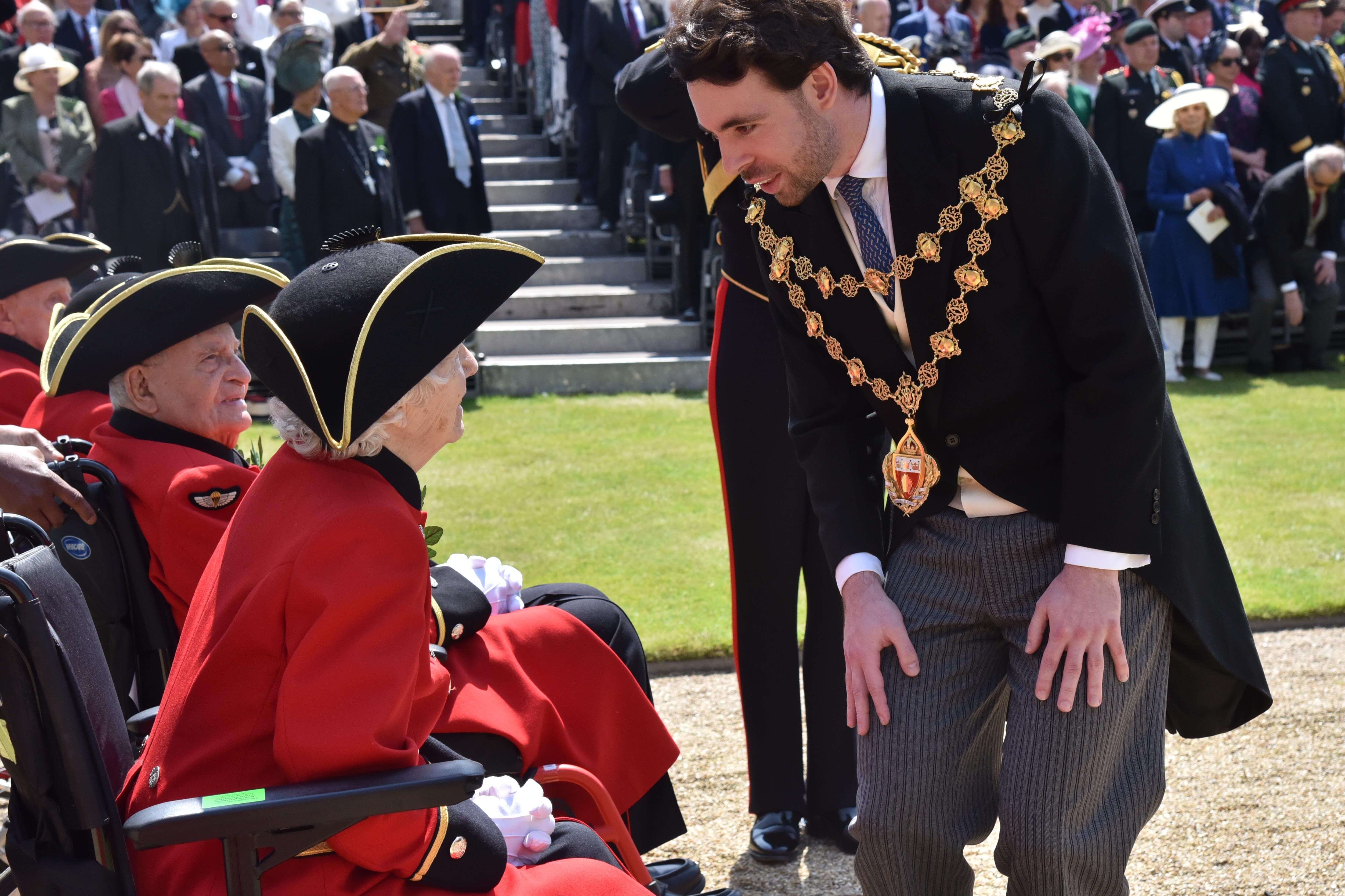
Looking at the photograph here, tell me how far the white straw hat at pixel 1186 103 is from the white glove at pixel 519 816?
8905 mm

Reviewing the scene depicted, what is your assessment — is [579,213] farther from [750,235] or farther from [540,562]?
[750,235]

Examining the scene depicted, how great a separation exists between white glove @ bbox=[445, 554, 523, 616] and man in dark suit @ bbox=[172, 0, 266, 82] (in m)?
8.08

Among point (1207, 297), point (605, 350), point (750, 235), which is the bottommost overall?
point (605, 350)

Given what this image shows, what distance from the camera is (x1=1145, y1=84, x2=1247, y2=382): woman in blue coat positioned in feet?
32.2

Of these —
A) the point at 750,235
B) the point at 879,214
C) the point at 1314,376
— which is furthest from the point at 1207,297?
the point at 879,214

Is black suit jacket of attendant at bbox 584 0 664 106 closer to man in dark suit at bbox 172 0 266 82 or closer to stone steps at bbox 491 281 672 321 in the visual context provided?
stone steps at bbox 491 281 672 321

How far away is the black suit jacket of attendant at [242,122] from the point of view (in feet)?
32.0

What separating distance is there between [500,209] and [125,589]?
962cm

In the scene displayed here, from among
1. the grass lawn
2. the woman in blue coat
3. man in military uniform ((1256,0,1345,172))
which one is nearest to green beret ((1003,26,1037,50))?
the woman in blue coat

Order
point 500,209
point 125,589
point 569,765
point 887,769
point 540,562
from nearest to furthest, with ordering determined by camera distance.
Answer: point 887,769 → point 569,765 → point 125,589 → point 540,562 → point 500,209

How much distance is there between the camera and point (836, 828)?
3340 mm

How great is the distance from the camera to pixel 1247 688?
90.9 inches

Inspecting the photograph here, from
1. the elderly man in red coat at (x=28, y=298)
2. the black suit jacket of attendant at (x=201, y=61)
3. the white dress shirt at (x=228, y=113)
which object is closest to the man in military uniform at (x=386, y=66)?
the black suit jacket of attendant at (x=201, y=61)

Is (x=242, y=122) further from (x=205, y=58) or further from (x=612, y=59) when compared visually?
(x=612, y=59)
